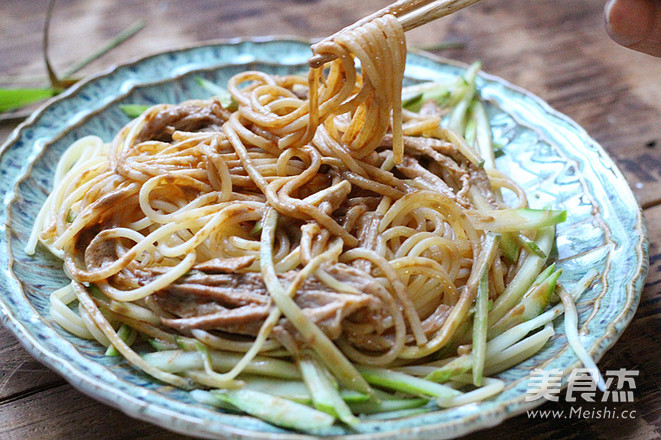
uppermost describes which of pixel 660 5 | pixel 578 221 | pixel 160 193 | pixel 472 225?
pixel 660 5

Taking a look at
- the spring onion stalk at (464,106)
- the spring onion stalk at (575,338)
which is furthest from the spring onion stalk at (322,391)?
the spring onion stalk at (464,106)

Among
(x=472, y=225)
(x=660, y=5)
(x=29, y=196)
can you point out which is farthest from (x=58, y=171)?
(x=660, y=5)

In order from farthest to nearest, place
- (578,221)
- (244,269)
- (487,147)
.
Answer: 1. (487,147)
2. (578,221)
3. (244,269)

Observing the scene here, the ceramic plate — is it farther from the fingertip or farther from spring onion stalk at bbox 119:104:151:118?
the fingertip

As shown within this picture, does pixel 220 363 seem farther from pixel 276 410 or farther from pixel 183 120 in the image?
pixel 183 120

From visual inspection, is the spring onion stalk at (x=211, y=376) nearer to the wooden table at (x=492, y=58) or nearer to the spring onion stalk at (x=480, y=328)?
the wooden table at (x=492, y=58)

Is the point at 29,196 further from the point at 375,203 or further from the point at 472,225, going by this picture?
the point at 472,225
